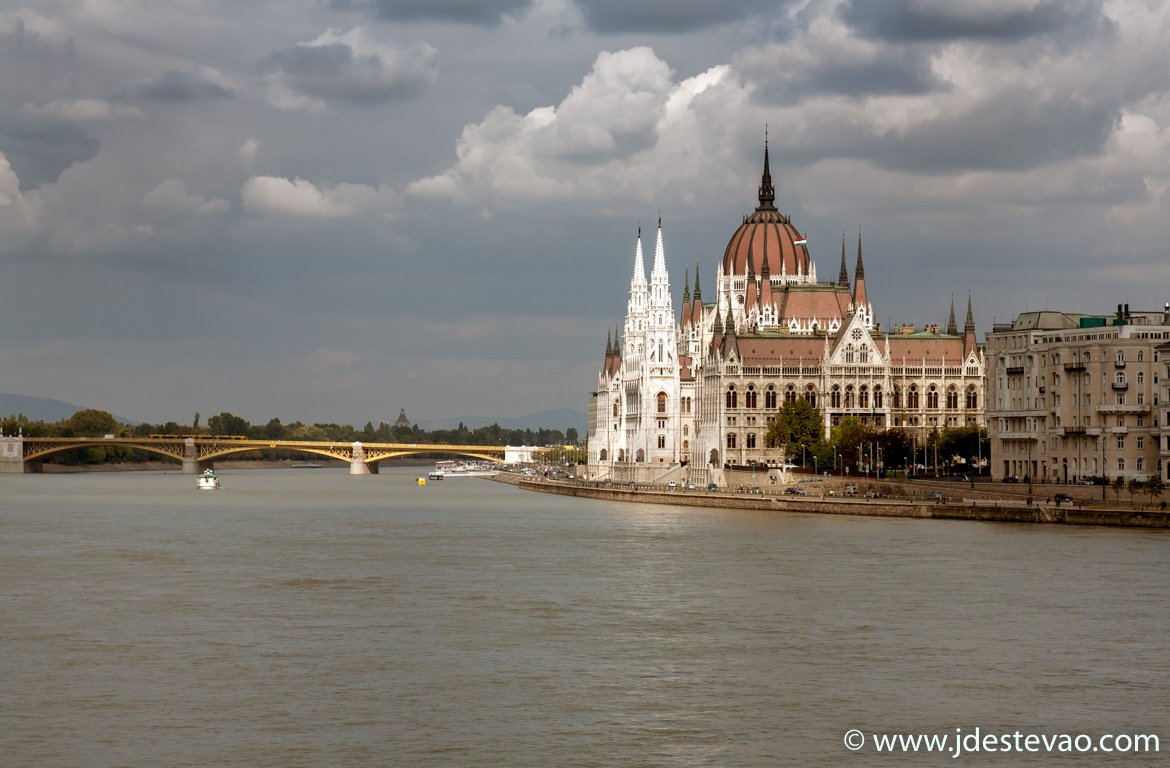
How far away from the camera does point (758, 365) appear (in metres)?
150

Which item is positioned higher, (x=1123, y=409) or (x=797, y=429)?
(x=1123, y=409)

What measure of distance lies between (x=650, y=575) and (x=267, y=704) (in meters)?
26.7

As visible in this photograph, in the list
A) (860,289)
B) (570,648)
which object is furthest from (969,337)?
(570,648)

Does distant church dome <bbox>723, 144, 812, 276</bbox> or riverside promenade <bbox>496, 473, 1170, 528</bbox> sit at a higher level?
distant church dome <bbox>723, 144, 812, 276</bbox>

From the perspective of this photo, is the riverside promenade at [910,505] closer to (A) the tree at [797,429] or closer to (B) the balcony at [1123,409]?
(B) the balcony at [1123,409]

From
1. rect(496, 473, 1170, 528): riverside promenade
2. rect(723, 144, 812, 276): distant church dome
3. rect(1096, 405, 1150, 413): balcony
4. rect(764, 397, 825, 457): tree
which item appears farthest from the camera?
rect(723, 144, 812, 276): distant church dome

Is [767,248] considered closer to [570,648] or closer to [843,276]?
[843,276]

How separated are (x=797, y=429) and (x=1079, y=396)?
1747 inches

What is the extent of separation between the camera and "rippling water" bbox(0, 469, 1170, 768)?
30.6 metres

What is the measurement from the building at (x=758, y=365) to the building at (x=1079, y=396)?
37211 mm

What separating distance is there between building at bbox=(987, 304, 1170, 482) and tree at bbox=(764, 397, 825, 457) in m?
31.4

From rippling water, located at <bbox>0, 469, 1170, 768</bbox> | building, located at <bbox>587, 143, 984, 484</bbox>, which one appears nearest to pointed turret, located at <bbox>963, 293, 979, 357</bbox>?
building, located at <bbox>587, 143, 984, 484</bbox>

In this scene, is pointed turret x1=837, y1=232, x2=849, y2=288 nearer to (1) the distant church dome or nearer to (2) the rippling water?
(1) the distant church dome

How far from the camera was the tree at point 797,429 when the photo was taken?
13825cm
